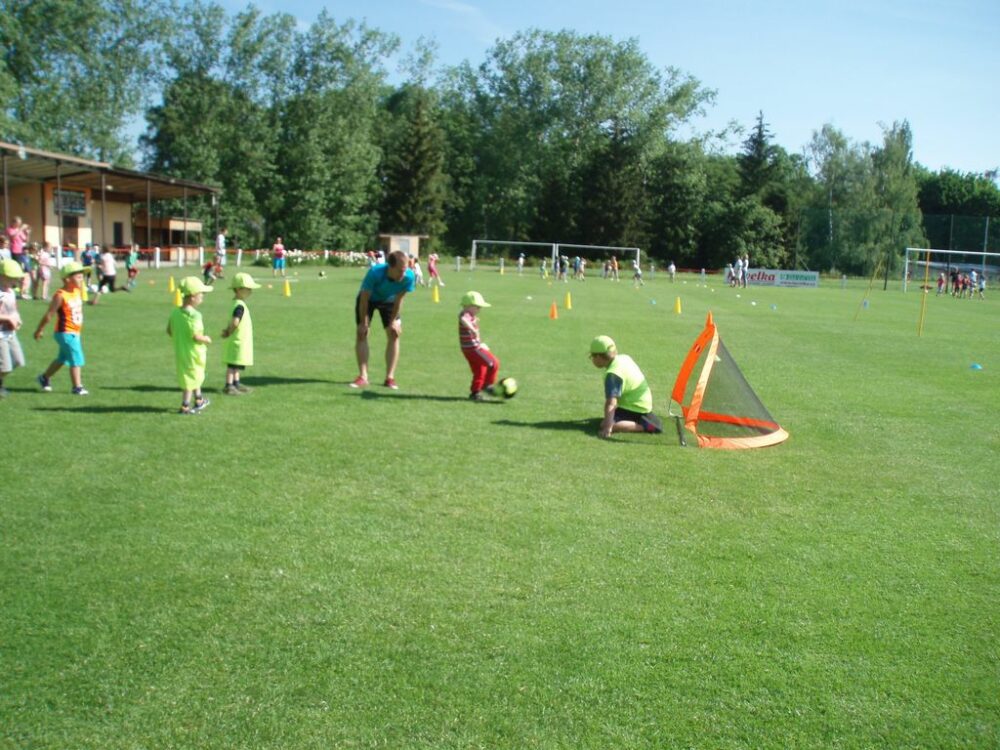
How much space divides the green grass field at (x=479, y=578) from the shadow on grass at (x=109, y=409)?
0.07m

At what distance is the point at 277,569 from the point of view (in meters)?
5.36

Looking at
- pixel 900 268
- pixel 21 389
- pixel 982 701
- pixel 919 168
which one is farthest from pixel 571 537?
pixel 919 168

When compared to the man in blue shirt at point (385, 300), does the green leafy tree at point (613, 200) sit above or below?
above

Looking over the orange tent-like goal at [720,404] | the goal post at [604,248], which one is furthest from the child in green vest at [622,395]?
the goal post at [604,248]

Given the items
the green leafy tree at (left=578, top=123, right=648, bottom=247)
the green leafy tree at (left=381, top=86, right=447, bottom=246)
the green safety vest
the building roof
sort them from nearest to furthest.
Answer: the green safety vest
the building roof
the green leafy tree at (left=381, top=86, right=447, bottom=246)
the green leafy tree at (left=578, top=123, right=648, bottom=247)

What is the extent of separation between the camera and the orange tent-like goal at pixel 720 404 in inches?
367

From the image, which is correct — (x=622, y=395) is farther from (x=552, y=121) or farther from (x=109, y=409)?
(x=552, y=121)

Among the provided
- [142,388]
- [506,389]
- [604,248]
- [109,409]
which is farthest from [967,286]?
[109,409]

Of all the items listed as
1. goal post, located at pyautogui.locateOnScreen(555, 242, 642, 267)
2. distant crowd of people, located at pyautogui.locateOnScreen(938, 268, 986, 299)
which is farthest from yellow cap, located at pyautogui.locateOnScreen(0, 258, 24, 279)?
distant crowd of people, located at pyautogui.locateOnScreen(938, 268, 986, 299)

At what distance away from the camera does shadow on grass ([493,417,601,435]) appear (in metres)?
9.62

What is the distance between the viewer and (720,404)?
9430mm

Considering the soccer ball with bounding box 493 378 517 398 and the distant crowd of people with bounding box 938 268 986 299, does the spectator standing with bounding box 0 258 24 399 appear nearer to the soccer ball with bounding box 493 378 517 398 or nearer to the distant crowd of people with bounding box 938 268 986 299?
the soccer ball with bounding box 493 378 517 398

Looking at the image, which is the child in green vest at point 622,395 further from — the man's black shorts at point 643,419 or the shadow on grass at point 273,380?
the shadow on grass at point 273,380

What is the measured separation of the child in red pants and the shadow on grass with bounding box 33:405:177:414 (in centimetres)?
363
